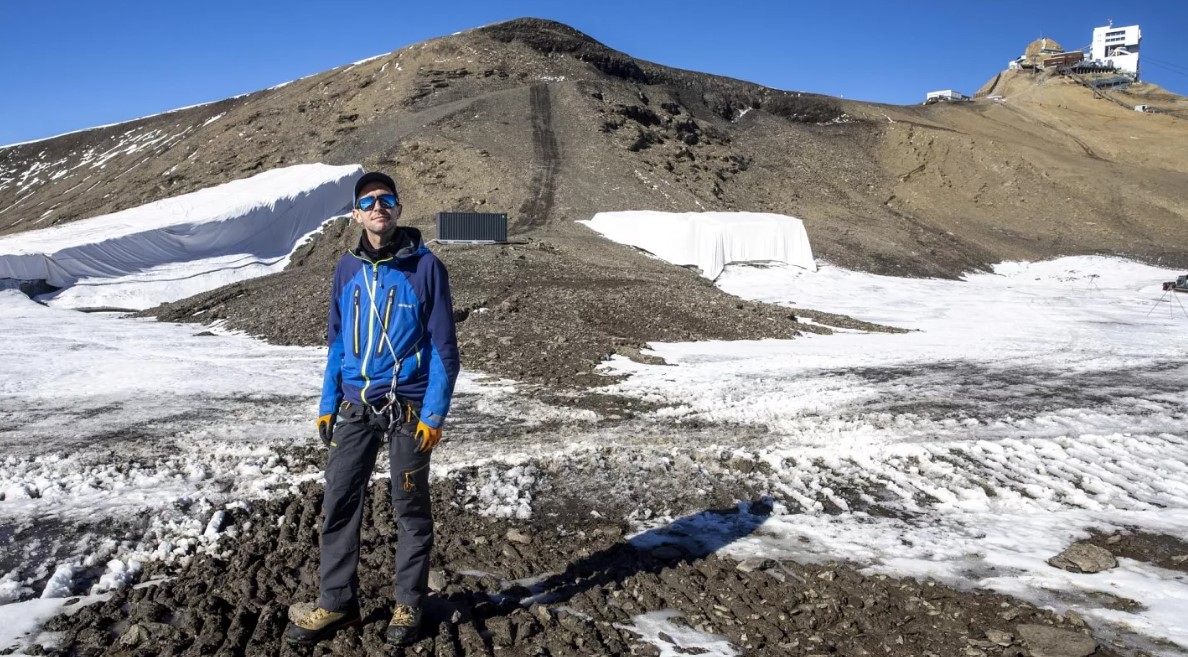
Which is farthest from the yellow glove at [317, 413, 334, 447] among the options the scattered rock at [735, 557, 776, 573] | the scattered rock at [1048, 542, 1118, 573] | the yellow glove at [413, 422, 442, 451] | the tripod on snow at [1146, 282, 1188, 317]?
the tripod on snow at [1146, 282, 1188, 317]

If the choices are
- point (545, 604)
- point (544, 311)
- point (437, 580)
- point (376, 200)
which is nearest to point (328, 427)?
point (376, 200)

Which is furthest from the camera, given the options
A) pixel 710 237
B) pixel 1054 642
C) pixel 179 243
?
pixel 710 237

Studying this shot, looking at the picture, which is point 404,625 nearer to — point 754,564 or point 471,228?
point 754,564

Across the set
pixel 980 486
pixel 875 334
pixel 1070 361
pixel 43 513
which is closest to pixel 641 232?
pixel 875 334

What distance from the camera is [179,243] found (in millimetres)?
22531

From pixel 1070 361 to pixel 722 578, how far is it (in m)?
10.8

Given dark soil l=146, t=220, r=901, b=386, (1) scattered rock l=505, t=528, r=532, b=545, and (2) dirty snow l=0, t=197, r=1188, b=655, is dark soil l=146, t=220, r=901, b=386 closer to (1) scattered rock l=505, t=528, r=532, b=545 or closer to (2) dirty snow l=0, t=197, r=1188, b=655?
(2) dirty snow l=0, t=197, r=1188, b=655

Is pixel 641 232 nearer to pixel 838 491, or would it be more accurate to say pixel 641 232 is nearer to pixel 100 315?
pixel 100 315

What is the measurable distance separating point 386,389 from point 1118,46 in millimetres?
95283

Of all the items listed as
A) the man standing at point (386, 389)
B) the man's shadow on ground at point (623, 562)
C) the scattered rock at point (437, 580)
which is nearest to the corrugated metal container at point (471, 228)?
the man's shadow on ground at point (623, 562)

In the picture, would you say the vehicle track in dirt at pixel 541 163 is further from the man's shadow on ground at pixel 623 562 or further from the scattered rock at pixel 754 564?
the scattered rock at pixel 754 564

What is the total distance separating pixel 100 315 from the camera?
17.9m

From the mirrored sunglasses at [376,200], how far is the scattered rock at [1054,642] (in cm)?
353

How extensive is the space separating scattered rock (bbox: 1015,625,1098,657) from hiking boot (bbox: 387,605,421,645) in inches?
110
